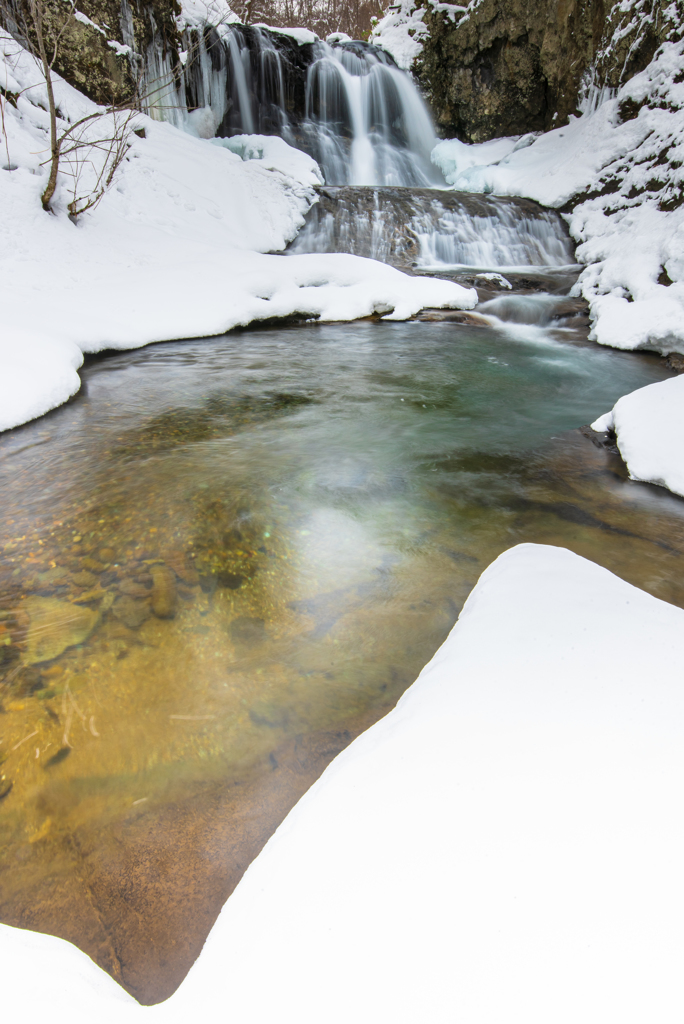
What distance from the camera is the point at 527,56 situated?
12703mm

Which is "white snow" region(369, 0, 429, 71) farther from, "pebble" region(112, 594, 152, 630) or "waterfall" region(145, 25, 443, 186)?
"pebble" region(112, 594, 152, 630)

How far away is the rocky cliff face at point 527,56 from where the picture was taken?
10.4 meters

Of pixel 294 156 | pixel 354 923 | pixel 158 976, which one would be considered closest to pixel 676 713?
pixel 354 923

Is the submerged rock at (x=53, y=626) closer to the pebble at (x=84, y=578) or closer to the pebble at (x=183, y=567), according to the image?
the pebble at (x=84, y=578)

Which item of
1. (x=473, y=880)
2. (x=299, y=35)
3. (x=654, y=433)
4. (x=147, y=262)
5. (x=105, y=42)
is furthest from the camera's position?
(x=299, y=35)

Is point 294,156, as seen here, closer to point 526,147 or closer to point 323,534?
point 526,147

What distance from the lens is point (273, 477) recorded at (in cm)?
328

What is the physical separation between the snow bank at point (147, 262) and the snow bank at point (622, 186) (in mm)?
2263

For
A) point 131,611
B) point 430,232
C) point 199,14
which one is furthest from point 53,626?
point 199,14

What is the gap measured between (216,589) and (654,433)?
3.05 m

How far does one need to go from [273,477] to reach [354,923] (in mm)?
2598

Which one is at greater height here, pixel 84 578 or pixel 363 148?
pixel 363 148

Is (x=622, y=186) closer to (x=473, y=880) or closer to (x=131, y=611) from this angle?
(x=131, y=611)

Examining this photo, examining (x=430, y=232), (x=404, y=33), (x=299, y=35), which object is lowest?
(x=430, y=232)
